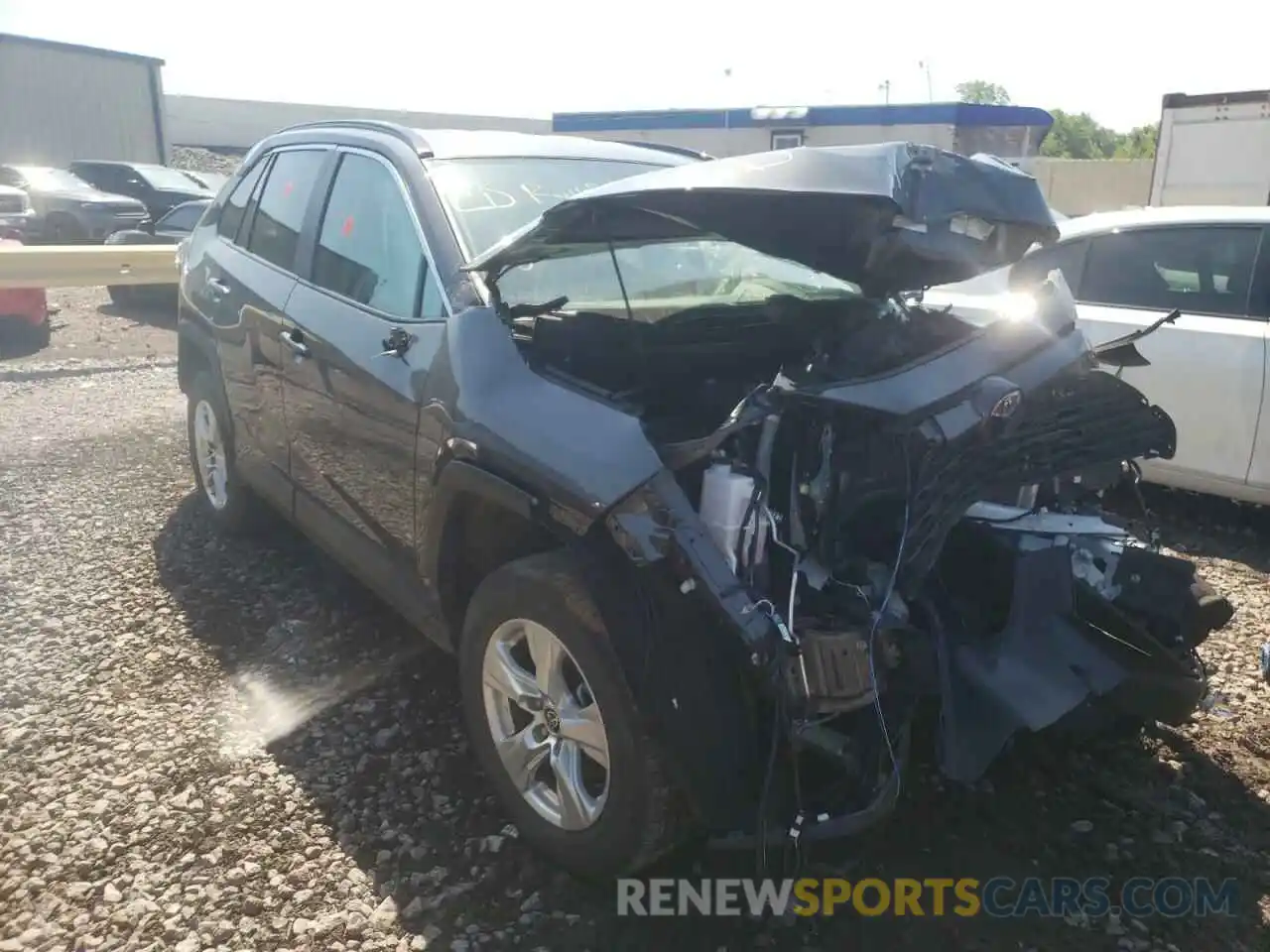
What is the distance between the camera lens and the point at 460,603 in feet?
10.5

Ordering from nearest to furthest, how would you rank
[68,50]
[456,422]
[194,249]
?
1. [456,422]
2. [194,249]
3. [68,50]

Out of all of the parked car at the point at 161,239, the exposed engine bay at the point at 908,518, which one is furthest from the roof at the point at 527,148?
the parked car at the point at 161,239

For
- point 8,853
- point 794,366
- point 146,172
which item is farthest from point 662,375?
point 146,172

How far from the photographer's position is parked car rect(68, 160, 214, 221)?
1645 centimetres

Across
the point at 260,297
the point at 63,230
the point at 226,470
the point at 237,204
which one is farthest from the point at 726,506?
the point at 63,230

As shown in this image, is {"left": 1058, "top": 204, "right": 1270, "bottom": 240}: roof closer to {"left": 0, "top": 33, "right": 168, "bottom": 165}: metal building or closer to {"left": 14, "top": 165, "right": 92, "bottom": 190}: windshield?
{"left": 14, "top": 165, "right": 92, "bottom": 190}: windshield

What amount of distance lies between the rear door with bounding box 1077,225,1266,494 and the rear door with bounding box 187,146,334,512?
3.96m

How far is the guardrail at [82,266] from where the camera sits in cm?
973

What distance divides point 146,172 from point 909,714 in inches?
694

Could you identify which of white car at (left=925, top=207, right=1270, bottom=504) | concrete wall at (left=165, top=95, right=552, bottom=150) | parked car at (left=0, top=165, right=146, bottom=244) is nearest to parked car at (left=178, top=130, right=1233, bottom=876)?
white car at (left=925, top=207, right=1270, bottom=504)

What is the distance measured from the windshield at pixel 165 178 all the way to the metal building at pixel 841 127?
399 inches

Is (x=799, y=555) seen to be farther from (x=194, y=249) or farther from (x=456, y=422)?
(x=194, y=249)

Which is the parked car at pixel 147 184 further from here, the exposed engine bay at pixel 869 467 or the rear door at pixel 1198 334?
the exposed engine bay at pixel 869 467

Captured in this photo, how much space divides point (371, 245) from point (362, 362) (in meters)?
0.50
